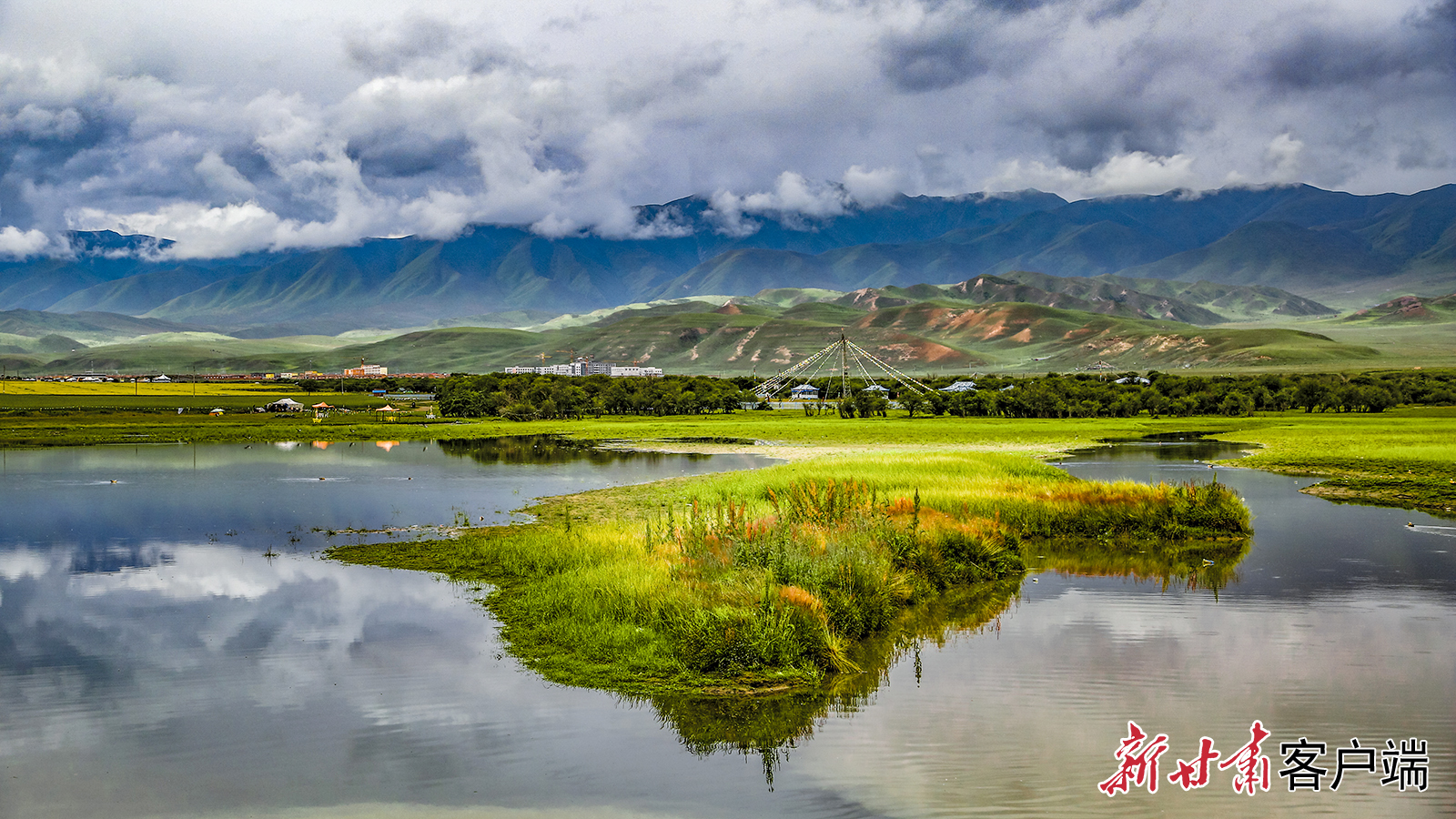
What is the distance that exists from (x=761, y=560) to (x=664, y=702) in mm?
4968

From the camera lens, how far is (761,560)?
19500 mm

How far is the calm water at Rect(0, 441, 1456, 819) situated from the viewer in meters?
12.0

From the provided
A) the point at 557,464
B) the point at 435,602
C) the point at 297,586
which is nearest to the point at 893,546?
the point at 435,602

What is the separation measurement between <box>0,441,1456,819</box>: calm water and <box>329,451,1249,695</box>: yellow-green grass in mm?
849

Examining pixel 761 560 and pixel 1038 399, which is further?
pixel 1038 399

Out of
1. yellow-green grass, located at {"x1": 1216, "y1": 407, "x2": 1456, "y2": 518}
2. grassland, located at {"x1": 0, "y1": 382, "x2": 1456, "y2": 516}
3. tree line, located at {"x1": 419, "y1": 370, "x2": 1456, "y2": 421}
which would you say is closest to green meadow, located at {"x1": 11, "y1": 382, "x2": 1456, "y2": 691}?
yellow-green grass, located at {"x1": 1216, "y1": 407, "x2": 1456, "y2": 518}

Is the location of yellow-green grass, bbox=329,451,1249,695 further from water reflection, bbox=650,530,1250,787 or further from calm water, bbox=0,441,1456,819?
calm water, bbox=0,441,1456,819

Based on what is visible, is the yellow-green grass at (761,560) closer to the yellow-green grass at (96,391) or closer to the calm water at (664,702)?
the calm water at (664,702)

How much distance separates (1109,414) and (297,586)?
3733 inches

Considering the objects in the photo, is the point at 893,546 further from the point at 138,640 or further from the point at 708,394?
the point at 708,394

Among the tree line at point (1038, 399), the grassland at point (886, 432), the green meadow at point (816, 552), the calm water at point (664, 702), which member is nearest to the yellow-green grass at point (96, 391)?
the grassland at point (886, 432)

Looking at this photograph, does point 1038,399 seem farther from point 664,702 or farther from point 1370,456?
point 664,702

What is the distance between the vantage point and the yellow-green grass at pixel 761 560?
16266mm

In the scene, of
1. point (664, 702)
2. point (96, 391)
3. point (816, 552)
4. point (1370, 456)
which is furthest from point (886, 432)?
point (96, 391)
